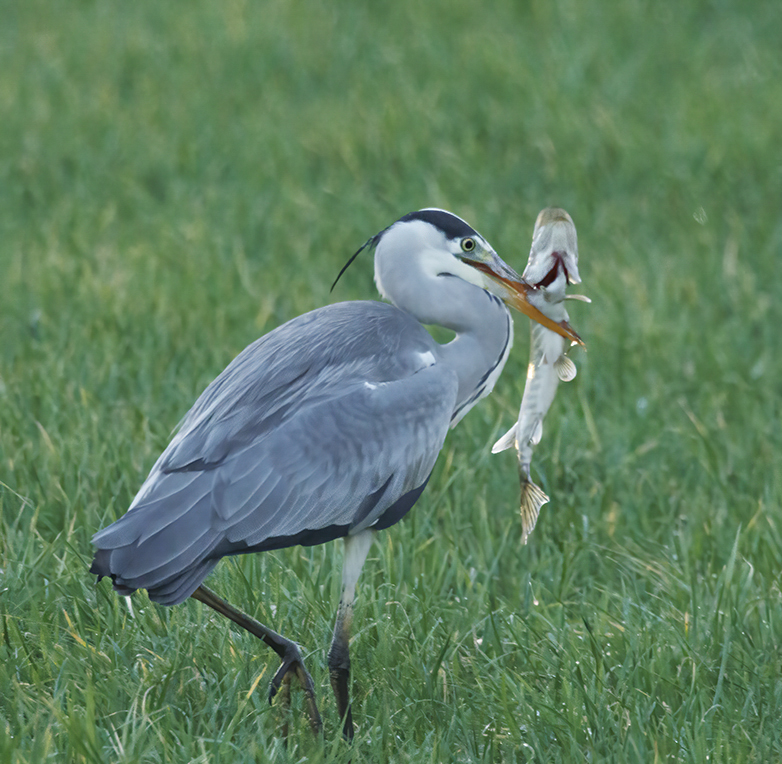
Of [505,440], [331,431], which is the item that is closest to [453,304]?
[505,440]

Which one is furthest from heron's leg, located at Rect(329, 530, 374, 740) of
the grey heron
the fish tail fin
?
the fish tail fin

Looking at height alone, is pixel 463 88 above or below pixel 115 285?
above

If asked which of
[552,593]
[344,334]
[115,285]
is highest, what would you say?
[344,334]

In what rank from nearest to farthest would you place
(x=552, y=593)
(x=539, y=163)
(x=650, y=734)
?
(x=650, y=734) < (x=552, y=593) < (x=539, y=163)

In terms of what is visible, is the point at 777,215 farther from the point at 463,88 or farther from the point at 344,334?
the point at 344,334

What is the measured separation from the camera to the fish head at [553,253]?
3277mm

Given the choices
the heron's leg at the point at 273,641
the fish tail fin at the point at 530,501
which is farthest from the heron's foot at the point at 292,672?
the fish tail fin at the point at 530,501

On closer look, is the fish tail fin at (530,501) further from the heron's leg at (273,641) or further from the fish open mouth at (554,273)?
the heron's leg at (273,641)

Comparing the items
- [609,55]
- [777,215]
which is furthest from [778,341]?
[609,55]

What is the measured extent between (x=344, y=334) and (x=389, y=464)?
1.26 ft

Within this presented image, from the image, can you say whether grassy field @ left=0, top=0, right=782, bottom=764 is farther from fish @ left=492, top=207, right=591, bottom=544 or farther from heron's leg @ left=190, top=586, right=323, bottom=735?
fish @ left=492, top=207, right=591, bottom=544

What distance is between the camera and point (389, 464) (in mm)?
3223

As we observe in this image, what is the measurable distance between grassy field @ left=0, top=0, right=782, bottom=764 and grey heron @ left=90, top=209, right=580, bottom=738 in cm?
32

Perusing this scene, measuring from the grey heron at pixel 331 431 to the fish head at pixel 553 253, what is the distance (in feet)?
0.18
